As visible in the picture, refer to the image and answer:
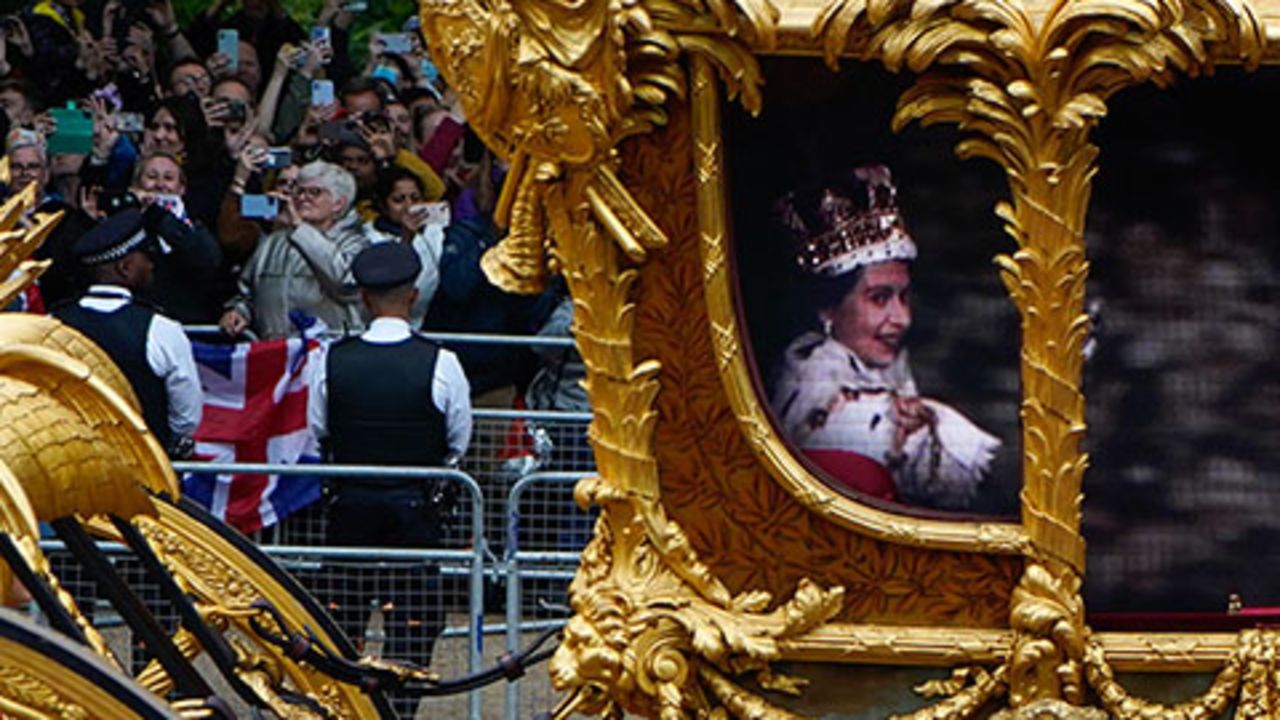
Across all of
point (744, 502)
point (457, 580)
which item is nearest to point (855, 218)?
point (744, 502)

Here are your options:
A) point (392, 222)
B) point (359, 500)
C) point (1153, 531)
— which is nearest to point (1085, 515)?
point (1153, 531)

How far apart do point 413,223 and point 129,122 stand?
1.19 metres

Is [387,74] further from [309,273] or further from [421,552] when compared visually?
[421,552]

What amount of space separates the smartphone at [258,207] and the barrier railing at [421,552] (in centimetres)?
240

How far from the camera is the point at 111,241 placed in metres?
9.31

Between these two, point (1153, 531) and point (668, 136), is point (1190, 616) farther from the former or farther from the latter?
point (668, 136)

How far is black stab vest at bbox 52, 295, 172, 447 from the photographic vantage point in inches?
365

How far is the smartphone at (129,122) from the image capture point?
1141 centimetres

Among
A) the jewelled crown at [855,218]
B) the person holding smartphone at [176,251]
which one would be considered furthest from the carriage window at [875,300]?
the person holding smartphone at [176,251]

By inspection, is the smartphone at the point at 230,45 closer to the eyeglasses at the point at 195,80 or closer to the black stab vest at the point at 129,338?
the eyeglasses at the point at 195,80

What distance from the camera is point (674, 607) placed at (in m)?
5.29

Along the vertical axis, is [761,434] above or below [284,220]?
below

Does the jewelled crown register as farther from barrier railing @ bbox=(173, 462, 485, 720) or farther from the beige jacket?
the beige jacket

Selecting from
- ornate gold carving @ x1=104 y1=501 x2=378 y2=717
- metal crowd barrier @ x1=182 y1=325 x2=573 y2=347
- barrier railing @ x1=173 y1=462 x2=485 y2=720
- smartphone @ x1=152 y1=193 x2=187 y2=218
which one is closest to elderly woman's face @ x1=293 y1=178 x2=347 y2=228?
smartphone @ x1=152 y1=193 x2=187 y2=218
